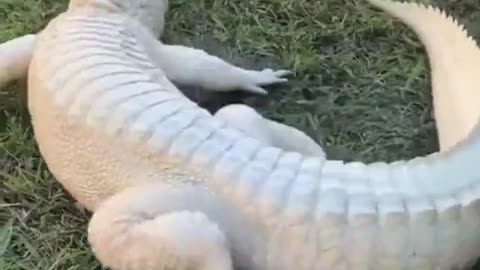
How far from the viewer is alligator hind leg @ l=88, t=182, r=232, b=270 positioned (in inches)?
77.2

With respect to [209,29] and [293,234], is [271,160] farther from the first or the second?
[209,29]

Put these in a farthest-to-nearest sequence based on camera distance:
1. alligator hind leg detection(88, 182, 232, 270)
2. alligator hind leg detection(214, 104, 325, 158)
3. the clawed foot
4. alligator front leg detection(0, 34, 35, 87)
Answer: the clawed foot → alligator front leg detection(0, 34, 35, 87) → alligator hind leg detection(214, 104, 325, 158) → alligator hind leg detection(88, 182, 232, 270)

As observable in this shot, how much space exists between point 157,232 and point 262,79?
28.3 inches

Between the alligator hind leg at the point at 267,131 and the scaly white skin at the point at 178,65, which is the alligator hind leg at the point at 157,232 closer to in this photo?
the alligator hind leg at the point at 267,131

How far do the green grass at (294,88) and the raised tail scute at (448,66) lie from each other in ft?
0.27

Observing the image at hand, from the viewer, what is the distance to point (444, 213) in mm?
1941

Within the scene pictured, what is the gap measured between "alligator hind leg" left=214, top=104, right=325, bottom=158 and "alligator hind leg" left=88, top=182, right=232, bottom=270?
24 centimetres

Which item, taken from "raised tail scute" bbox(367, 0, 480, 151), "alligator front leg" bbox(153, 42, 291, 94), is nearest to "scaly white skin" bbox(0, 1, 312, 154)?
"alligator front leg" bbox(153, 42, 291, 94)

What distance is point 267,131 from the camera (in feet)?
7.43

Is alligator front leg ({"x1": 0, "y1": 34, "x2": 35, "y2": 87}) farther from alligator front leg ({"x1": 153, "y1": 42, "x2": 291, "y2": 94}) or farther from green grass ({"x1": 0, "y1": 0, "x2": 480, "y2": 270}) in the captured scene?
alligator front leg ({"x1": 153, "y1": 42, "x2": 291, "y2": 94})

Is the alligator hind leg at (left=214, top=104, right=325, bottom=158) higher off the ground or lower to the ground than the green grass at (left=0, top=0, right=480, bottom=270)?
higher

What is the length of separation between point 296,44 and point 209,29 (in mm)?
214

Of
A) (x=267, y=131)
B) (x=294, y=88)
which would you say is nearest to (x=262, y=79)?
(x=294, y=88)

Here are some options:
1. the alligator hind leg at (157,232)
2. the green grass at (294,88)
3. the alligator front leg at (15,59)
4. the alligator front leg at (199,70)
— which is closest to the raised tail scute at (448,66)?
the green grass at (294,88)
